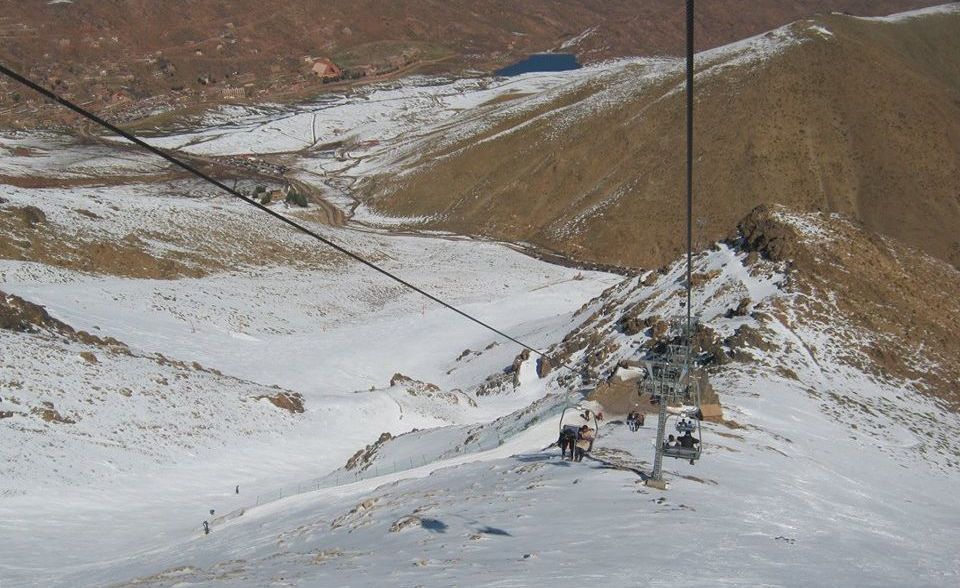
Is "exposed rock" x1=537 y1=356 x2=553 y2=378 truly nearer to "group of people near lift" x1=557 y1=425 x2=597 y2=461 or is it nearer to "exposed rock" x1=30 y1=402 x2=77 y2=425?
A: "group of people near lift" x1=557 y1=425 x2=597 y2=461

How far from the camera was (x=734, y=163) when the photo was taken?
3780 inches

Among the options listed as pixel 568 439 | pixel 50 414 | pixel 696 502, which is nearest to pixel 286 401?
pixel 50 414

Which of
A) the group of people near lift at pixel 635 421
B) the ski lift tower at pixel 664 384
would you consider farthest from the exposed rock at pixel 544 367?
the ski lift tower at pixel 664 384

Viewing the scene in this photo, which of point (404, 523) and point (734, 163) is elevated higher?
point (734, 163)

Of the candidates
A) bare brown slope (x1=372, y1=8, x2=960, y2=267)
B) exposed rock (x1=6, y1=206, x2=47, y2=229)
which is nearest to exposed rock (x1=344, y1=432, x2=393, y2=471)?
exposed rock (x1=6, y1=206, x2=47, y2=229)

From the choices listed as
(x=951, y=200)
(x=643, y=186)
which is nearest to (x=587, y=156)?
(x=643, y=186)

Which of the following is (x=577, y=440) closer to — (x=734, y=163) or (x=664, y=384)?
(x=664, y=384)

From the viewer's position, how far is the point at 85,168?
106 m

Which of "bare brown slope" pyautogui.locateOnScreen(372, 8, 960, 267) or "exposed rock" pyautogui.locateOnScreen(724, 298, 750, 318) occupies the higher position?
"bare brown slope" pyautogui.locateOnScreen(372, 8, 960, 267)

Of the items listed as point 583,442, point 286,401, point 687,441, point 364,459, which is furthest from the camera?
point 286,401

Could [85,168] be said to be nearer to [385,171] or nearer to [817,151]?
[385,171]

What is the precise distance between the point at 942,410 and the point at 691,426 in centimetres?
1630

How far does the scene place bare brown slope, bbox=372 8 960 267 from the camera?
8906 cm

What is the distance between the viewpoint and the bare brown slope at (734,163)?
8906 cm
